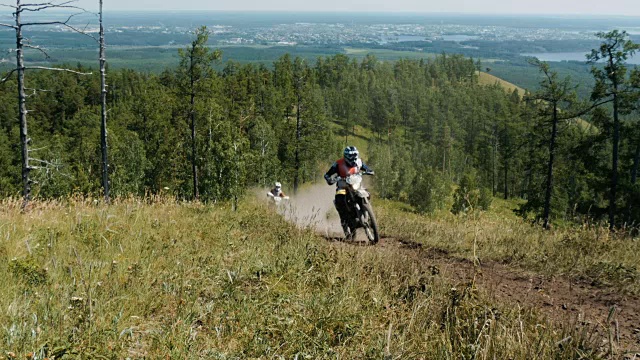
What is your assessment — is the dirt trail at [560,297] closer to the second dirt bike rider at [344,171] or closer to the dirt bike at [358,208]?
the dirt bike at [358,208]

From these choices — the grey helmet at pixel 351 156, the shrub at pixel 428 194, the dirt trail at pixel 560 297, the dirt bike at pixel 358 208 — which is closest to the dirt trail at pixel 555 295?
the dirt trail at pixel 560 297

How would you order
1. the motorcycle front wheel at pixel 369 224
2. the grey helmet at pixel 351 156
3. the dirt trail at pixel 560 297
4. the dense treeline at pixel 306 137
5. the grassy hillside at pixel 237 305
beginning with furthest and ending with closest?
the dense treeline at pixel 306 137
the grey helmet at pixel 351 156
the motorcycle front wheel at pixel 369 224
the dirt trail at pixel 560 297
the grassy hillside at pixel 237 305

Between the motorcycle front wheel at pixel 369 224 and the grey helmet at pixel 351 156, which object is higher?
the grey helmet at pixel 351 156

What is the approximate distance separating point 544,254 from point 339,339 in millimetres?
5532

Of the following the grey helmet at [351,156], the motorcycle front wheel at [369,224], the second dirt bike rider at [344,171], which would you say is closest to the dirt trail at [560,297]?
the motorcycle front wheel at [369,224]

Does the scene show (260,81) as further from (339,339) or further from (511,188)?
(339,339)

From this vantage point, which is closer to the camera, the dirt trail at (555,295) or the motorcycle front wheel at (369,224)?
Result: the dirt trail at (555,295)

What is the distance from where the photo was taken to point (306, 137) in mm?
55875

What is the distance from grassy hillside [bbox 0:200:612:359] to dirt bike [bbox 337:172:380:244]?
2840mm

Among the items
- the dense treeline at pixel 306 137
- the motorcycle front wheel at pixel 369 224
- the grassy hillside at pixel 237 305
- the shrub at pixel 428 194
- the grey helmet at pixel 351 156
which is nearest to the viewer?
the grassy hillside at pixel 237 305

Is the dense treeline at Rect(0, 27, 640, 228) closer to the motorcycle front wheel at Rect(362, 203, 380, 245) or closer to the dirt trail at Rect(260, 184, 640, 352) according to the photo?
the dirt trail at Rect(260, 184, 640, 352)

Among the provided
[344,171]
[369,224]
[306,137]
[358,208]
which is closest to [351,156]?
[344,171]

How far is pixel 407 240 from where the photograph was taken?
10812 mm

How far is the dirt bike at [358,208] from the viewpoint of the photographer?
10594mm
